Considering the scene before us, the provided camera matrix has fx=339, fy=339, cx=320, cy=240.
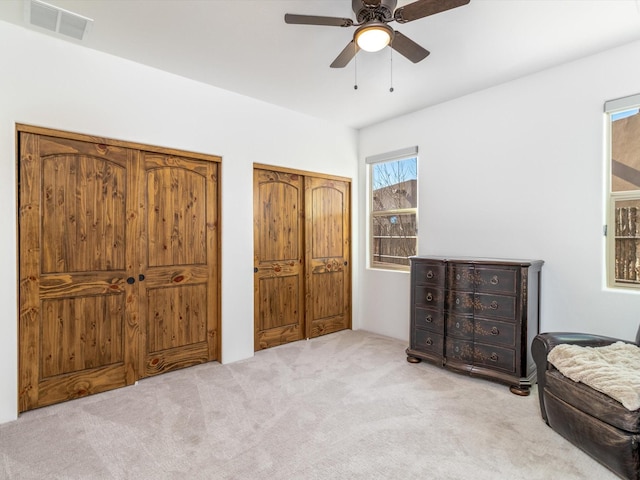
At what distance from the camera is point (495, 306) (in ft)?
9.48

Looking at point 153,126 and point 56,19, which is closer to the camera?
point 56,19

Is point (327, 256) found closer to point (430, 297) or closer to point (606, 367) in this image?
point (430, 297)

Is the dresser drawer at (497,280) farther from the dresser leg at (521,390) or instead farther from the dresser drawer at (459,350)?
the dresser leg at (521,390)

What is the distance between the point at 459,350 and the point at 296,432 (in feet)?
5.53

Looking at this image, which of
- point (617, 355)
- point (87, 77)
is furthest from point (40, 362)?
point (617, 355)

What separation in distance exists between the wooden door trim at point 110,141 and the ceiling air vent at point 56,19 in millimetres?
694

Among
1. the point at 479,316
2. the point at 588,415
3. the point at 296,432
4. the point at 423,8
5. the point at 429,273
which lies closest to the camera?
the point at 423,8

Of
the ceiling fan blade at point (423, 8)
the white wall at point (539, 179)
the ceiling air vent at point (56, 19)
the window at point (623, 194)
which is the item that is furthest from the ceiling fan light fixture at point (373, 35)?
the window at point (623, 194)

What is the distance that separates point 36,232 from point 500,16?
359 centimetres

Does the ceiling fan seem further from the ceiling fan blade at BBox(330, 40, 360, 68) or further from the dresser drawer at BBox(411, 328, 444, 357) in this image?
the dresser drawer at BBox(411, 328, 444, 357)

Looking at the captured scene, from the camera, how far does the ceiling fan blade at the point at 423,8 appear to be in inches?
68.6

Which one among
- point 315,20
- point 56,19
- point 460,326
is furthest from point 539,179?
point 56,19

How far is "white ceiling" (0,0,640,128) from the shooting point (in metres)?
2.20

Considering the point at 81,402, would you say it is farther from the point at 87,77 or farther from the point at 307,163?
the point at 307,163
